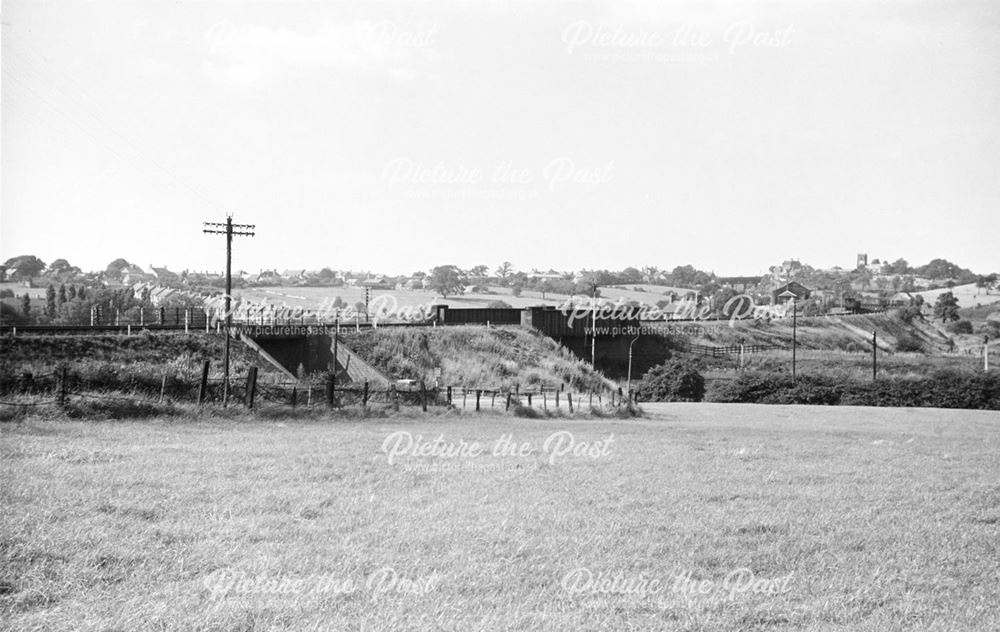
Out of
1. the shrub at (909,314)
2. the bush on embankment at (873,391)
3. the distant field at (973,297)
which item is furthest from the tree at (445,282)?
the distant field at (973,297)

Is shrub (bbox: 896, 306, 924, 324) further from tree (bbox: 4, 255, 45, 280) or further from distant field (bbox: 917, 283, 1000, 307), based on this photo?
tree (bbox: 4, 255, 45, 280)

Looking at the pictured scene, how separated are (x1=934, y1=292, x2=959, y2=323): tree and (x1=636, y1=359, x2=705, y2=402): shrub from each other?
10196 centimetres

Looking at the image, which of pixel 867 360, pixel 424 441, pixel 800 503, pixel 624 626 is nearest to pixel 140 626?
pixel 624 626

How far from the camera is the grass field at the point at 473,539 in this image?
7.88 m

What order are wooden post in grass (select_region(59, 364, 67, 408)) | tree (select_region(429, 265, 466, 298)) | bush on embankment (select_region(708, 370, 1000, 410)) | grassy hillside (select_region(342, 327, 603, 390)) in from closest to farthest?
→ wooden post in grass (select_region(59, 364, 67, 408)) → grassy hillside (select_region(342, 327, 603, 390)) → bush on embankment (select_region(708, 370, 1000, 410)) → tree (select_region(429, 265, 466, 298))

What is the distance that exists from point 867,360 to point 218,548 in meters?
81.9

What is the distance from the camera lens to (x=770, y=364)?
79.8m

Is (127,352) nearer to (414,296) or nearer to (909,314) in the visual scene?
(414,296)

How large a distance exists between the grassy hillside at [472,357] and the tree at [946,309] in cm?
10568

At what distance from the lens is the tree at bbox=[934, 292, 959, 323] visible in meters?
141

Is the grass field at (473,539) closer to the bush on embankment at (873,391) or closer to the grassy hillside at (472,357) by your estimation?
the grassy hillside at (472,357)

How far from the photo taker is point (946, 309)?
472 feet

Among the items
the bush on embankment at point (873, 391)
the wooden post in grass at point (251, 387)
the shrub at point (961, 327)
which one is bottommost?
the bush on embankment at point (873, 391)

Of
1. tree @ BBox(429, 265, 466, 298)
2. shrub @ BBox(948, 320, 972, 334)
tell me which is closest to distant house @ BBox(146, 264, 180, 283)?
tree @ BBox(429, 265, 466, 298)
